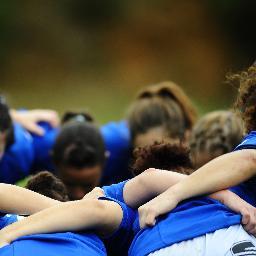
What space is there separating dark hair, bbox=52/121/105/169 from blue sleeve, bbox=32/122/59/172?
0.18 meters

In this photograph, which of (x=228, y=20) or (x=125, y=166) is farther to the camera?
(x=228, y=20)

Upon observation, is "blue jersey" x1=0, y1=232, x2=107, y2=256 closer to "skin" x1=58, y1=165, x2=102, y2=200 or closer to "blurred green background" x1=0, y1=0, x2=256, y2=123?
"skin" x1=58, y1=165, x2=102, y2=200

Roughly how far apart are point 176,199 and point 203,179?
0.20 ft

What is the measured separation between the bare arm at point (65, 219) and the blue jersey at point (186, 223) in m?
0.08

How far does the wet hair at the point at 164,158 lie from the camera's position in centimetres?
193

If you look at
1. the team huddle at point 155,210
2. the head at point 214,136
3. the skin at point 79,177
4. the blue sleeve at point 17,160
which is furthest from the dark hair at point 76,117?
the team huddle at point 155,210

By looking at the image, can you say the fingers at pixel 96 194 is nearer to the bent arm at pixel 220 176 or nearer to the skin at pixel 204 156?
the bent arm at pixel 220 176

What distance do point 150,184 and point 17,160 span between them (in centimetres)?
125

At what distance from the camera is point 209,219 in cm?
164

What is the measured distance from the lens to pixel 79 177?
274 cm

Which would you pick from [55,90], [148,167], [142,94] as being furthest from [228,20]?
[148,167]

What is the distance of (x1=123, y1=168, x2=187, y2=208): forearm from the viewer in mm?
1758

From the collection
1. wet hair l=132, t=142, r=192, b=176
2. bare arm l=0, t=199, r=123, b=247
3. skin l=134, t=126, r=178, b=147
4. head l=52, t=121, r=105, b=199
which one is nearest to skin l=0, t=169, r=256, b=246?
bare arm l=0, t=199, r=123, b=247

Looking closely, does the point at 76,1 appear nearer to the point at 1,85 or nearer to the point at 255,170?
the point at 1,85
